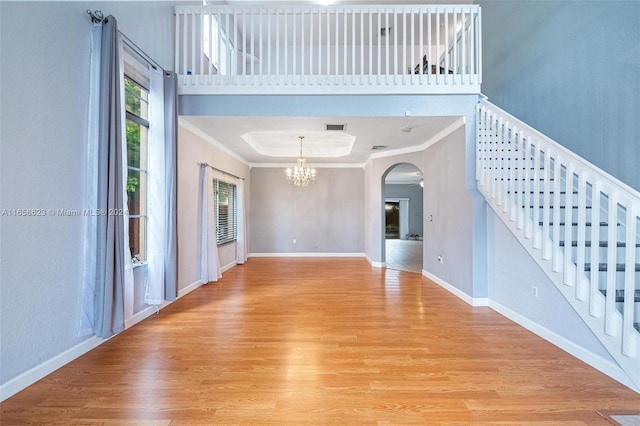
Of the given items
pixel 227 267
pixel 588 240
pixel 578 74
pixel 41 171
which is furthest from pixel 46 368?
pixel 578 74

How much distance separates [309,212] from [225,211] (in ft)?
8.70

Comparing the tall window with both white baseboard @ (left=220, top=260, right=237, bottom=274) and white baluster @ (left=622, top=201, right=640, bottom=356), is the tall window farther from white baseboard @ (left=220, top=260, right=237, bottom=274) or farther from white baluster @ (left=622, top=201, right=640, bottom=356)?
white baluster @ (left=622, top=201, right=640, bottom=356)

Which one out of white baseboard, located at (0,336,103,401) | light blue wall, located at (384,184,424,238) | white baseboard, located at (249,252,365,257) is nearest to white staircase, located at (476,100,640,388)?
white baseboard, located at (0,336,103,401)

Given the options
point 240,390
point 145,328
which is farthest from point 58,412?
point 145,328

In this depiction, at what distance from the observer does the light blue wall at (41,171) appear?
1.94 m

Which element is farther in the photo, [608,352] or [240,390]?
[608,352]

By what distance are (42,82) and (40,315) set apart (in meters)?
1.79

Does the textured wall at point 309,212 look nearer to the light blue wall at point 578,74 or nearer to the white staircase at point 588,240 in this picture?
the light blue wall at point 578,74

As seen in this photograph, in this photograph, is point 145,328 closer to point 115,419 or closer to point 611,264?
point 115,419

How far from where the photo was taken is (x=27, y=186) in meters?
2.06

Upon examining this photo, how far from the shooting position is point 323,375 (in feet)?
7.26

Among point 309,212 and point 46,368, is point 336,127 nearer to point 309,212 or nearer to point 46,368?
point 309,212

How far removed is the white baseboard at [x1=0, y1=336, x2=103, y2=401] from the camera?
1.93m

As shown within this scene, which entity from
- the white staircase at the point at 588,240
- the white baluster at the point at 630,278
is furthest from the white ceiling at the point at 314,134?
the white baluster at the point at 630,278
